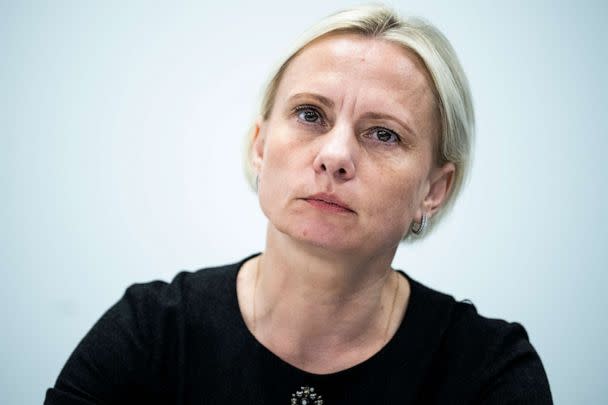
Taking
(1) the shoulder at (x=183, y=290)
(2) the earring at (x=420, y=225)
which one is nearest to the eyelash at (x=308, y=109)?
(2) the earring at (x=420, y=225)

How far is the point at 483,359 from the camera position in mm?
1474

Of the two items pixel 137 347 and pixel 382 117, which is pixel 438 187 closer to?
pixel 382 117

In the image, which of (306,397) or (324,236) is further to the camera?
(306,397)

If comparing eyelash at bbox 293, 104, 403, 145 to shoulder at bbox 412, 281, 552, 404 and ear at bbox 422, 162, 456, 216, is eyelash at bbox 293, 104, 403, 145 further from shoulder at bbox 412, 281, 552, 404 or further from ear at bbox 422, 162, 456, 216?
shoulder at bbox 412, 281, 552, 404

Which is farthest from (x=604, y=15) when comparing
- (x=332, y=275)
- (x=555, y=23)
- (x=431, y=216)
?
(x=332, y=275)

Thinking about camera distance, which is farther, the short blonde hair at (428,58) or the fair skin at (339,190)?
the short blonde hair at (428,58)

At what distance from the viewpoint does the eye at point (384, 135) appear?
4.48 feet

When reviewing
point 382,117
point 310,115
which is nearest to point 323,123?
point 310,115

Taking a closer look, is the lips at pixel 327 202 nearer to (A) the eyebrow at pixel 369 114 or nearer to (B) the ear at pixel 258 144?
(A) the eyebrow at pixel 369 114

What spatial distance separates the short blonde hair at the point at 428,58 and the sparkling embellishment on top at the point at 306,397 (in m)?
0.68

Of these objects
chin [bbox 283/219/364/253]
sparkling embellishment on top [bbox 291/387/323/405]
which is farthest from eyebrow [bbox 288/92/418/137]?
sparkling embellishment on top [bbox 291/387/323/405]

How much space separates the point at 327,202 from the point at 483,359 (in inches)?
24.0

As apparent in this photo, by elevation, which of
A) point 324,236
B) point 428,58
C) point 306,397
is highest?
point 428,58

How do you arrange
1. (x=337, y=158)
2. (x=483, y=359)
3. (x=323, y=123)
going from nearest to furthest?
(x=337, y=158)
(x=323, y=123)
(x=483, y=359)
